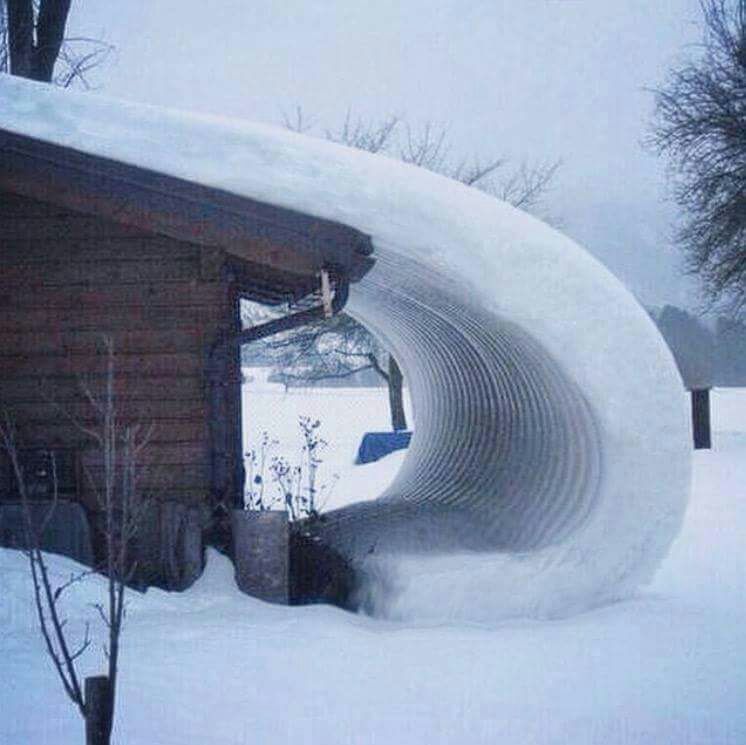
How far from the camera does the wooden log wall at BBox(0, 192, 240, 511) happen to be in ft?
22.4

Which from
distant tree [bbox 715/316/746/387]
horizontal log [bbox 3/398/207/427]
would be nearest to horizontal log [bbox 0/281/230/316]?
horizontal log [bbox 3/398/207/427]

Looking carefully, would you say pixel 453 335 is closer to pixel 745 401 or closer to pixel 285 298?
pixel 285 298

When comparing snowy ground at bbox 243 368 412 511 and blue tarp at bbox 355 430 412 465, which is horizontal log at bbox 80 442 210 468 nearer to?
snowy ground at bbox 243 368 412 511

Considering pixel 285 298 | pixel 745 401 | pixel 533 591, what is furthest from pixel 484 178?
pixel 745 401

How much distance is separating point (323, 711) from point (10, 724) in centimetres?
141

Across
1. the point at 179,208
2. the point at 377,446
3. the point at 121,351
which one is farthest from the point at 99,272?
the point at 377,446

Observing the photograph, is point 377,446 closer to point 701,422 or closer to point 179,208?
point 701,422

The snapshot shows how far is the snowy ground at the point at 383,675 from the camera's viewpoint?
429 cm

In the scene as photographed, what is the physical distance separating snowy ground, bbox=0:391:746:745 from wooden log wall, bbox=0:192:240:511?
0.95 m

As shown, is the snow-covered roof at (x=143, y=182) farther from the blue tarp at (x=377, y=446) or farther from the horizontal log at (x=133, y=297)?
the blue tarp at (x=377, y=446)

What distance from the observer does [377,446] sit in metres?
21.2

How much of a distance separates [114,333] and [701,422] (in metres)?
16.5

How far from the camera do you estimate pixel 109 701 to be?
320cm

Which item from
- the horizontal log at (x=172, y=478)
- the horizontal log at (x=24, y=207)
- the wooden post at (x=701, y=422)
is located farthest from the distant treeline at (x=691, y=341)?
the horizontal log at (x=24, y=207)
